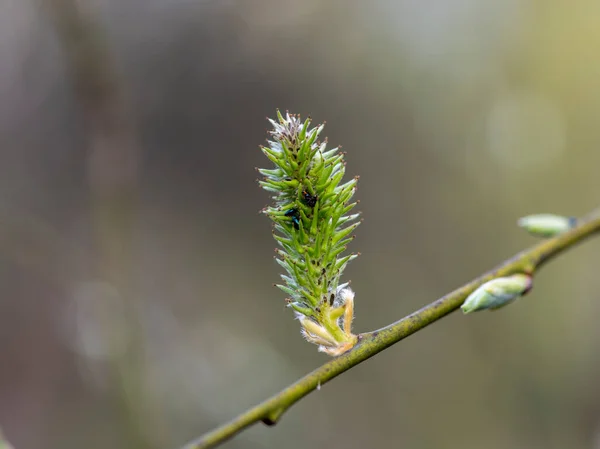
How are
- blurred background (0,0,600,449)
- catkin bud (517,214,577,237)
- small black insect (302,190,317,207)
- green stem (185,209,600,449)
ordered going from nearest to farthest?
1. green stem (185,209,600,449)
2. small black insect (302,190,317,207)
3. catkin bud (517,214,577,237)
4. blurred background (0,0,600,449)

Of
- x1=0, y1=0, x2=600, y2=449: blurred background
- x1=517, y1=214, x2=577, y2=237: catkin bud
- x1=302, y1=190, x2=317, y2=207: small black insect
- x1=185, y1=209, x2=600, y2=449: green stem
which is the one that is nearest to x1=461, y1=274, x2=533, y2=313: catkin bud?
x1=185, y1=209, x2=600, y2=449: green stem

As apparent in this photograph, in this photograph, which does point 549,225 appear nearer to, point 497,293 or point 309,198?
point 497,293

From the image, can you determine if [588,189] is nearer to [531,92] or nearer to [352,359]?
[531,92]

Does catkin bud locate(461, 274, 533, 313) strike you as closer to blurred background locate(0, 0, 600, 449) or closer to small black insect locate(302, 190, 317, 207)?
small black insect locate(302, 190, 317, 207)

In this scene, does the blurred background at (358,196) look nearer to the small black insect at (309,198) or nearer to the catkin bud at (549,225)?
the catkin bud at (549,225)

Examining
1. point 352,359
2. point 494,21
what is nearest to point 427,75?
point 494,21

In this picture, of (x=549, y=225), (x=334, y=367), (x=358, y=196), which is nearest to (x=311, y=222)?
(x=334, y=367)

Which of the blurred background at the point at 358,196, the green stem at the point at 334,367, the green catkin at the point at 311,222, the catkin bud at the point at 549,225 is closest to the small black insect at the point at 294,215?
the green catkin at the point at 311,222
